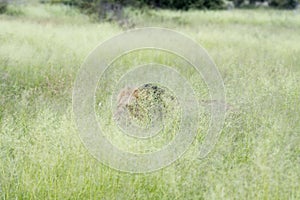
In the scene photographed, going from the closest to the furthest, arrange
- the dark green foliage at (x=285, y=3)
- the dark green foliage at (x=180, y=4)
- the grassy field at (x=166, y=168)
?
the grassy field at (x=166, y=168) < the dark green foliage at (x=180, y=4) < the dark green foliage at (x=285, y=3)

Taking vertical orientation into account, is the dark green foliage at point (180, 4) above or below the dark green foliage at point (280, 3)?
above

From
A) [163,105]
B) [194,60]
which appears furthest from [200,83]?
[194,60]

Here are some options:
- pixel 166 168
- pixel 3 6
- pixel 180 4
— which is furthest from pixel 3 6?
pixel 166 168

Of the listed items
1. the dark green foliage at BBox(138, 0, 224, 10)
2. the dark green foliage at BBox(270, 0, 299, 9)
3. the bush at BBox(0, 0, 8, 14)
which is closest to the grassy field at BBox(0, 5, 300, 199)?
the bush at BBox(0, 0, 8, 14)

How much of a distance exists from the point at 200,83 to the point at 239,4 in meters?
27.6

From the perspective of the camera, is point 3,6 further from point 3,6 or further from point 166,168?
point 166,168

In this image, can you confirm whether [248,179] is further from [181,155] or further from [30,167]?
[30,167]

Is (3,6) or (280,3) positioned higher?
(3,6)

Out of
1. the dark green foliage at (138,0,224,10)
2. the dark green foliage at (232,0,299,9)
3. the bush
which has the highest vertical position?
the bush

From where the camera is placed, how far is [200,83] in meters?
5.62

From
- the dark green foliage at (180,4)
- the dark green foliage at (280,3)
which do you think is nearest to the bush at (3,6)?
the dark green foliage at (180,4)

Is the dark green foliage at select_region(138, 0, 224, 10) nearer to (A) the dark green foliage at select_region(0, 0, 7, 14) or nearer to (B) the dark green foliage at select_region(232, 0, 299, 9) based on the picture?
(A) the dark green foliage at select_region(0, 0, 7, 14)

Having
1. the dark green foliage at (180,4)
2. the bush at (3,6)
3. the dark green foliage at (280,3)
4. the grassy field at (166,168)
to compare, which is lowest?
the dark green foliage at (280,3)

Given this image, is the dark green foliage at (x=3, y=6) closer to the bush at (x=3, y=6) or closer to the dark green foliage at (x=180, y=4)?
the bush at (x=3, y=6)
